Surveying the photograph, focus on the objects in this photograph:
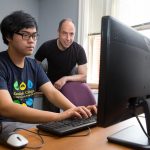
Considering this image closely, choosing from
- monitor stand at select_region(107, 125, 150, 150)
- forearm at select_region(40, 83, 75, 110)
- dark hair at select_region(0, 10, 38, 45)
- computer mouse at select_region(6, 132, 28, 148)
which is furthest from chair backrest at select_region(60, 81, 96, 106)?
computer mouse at select_region(6, 132, 28, 148)

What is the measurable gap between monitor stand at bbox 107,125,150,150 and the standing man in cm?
176

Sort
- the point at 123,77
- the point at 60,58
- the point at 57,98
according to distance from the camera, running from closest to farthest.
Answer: the point at 123,77
the point at 57,98
the point at 60,58

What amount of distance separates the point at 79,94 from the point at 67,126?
743 millimetres

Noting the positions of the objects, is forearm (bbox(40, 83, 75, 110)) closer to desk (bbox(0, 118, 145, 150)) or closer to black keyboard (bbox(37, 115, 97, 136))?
black keyboard (bbox(37, 115, 97, 136))

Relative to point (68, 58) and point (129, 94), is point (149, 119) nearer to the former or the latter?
point (129, 94)

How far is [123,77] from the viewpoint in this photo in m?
0.74

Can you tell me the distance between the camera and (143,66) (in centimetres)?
85

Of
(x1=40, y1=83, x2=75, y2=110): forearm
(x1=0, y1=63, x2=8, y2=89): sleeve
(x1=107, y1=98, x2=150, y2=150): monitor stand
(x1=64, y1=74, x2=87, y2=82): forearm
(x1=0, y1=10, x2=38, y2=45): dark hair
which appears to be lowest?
(x1=64, y1=74, x2=87, y2=82): forearm

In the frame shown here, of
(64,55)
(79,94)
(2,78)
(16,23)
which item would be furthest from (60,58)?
(2,78)

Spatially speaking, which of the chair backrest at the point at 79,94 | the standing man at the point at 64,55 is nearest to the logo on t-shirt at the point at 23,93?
the chair backrest at the point at 79,94

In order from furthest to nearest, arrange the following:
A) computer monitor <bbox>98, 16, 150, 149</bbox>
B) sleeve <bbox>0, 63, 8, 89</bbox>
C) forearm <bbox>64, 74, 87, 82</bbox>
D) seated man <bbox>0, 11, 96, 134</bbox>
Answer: forearm <bbox>64, 74, 87, 82</bbox> → seated man <bbox>0, 11, 96, 134</bbox> → sleeve <bbox>0, 63, 8, 89</bbox> → computer monitor <bbox>98, 16, 150, 149</bbox>

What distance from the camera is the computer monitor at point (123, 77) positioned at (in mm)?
673

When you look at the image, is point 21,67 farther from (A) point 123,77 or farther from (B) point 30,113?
(A) point 123,77

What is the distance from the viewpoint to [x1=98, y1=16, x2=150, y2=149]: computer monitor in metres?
0.67
